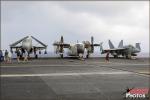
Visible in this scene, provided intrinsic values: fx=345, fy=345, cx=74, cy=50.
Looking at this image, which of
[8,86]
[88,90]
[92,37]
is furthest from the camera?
[92,37]

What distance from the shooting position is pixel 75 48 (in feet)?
234

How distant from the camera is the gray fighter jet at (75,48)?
7078 centimetres

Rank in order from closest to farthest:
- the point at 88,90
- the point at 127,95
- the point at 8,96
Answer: the point at 127,95, the point at 8,96, the point at 88,90

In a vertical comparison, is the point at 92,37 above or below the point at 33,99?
above

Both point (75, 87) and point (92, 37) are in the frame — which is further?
point (92, 37)

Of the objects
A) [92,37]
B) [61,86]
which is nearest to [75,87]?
[61,86]

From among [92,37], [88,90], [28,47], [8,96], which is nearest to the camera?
[8,96]

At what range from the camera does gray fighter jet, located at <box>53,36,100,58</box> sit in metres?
70.8

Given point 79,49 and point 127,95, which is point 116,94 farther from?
point 79,49

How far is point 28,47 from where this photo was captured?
219 feet

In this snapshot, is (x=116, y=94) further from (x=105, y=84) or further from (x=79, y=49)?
(x=79, y=49)

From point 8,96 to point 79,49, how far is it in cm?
5613

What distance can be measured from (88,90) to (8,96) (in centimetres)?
381

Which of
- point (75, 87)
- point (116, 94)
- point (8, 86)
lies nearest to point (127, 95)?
point (116, 94)
